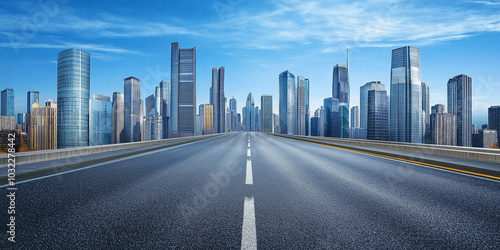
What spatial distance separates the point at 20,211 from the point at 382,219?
494 cm

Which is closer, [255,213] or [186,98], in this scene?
[255,213]

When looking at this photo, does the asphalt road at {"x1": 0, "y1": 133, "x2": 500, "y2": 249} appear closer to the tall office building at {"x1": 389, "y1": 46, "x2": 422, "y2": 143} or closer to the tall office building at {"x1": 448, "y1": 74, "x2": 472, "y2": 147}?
the tall office building at {"x1": 389, "y1": 46, "x2": 422, "y2": 143}

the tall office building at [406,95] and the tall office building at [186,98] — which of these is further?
the tall office building at [186,98]

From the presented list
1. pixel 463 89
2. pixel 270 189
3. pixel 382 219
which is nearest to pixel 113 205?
pixel 270 189

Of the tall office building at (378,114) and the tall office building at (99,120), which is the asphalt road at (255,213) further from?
the tall office building at (99,120)

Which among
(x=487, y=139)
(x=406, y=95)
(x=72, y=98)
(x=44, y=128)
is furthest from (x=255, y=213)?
(x=487, y=139)

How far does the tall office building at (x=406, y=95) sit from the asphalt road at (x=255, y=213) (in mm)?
154868

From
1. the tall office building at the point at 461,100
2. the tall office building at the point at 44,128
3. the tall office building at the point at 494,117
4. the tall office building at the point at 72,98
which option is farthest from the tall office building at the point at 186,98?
the tall office building at the point at 494,117

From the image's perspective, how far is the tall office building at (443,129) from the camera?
139337mm

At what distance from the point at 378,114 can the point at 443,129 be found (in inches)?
1483

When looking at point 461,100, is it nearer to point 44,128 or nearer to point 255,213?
point 255,213

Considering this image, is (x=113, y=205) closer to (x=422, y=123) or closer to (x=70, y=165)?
(x=70, y=165)

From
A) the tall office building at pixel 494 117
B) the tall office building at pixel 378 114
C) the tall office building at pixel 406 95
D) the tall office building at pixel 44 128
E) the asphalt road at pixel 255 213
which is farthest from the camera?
the tall office building at pixel 378 114

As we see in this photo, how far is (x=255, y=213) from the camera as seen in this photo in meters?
3.22
